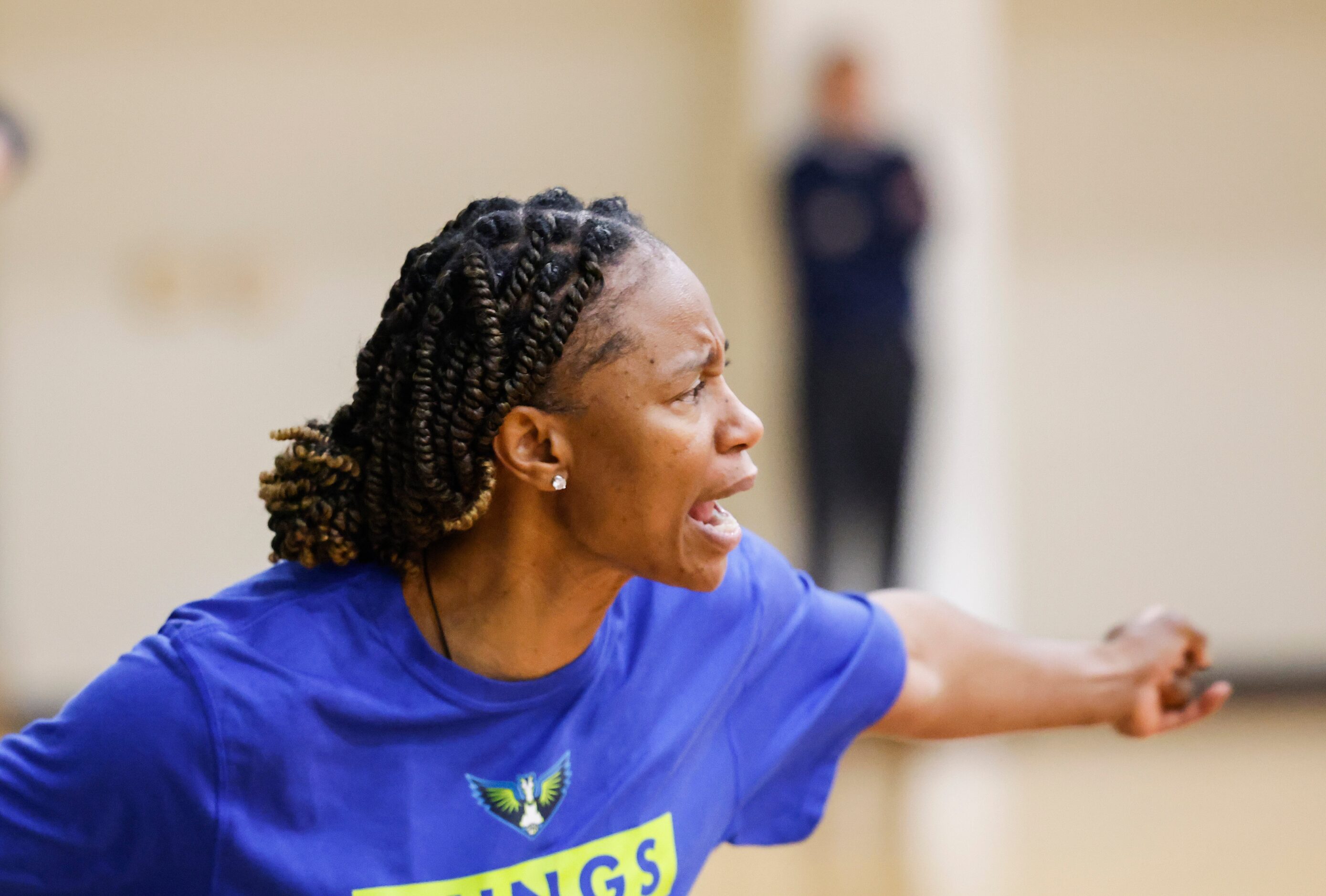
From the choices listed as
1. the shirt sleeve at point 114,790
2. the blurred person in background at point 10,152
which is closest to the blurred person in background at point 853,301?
the blurred person in background at point 10,152

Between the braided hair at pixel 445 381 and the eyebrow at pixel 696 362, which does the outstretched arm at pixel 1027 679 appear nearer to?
the eyebrow at pixel 696 362

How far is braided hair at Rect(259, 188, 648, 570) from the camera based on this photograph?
4.79ft

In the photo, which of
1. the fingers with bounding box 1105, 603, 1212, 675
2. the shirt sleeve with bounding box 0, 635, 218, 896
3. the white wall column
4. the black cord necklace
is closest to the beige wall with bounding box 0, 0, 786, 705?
the white wall column

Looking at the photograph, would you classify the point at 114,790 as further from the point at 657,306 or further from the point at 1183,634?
the point at 1183,634

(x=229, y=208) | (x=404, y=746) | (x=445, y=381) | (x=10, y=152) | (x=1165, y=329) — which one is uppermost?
(x=10, y=152)

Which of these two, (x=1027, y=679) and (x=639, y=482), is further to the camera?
(x=1027, y=679)

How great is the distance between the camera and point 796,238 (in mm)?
4738

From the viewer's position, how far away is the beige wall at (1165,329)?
6.00 meters

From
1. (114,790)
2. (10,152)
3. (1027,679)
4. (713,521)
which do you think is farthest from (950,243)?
(114,790)

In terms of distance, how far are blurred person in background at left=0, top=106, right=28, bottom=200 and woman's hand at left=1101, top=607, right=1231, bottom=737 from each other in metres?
3.29

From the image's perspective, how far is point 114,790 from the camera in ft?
4.58

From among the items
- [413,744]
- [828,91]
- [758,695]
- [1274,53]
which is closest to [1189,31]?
[1274,53]

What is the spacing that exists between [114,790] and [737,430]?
676 mm

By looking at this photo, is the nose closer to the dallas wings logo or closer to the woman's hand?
the dallas wings logo
